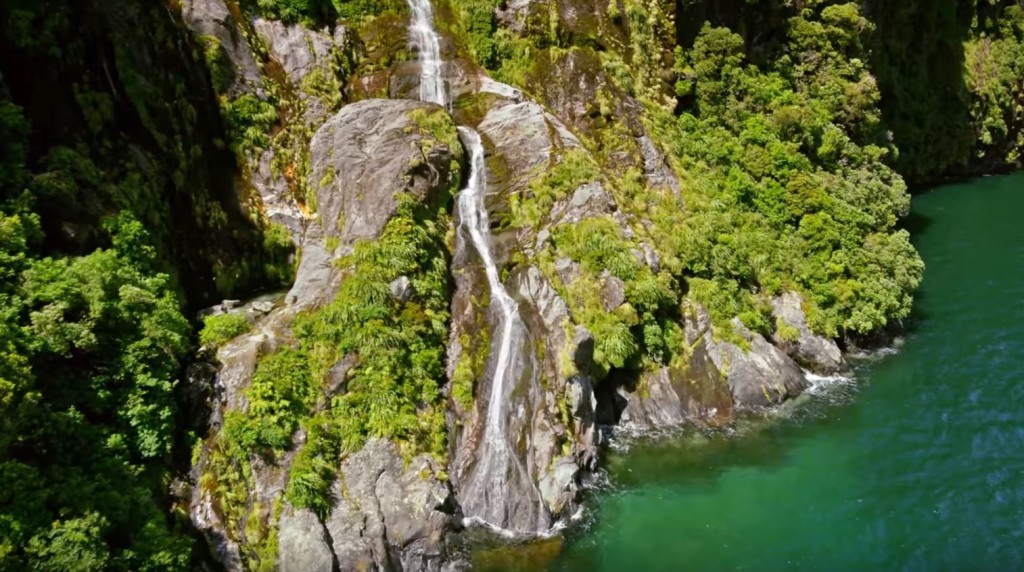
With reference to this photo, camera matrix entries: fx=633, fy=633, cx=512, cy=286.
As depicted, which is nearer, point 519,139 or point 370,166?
point 370,166

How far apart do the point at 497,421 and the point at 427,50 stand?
20005 millimetres

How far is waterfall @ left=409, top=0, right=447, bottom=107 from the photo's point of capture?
29781mm

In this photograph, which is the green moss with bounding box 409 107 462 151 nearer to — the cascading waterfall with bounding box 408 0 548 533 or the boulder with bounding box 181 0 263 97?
the cascading waterfall with bounding box 408 0 548 533

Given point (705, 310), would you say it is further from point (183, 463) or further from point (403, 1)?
point (403, 1)

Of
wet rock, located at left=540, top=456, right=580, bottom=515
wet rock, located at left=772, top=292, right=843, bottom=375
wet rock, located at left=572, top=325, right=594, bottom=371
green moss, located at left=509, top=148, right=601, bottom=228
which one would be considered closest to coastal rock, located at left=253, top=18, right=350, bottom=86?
green moss, located at left=509, top=148, right=601, bottom=228

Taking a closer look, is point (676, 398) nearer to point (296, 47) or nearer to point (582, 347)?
point (582, 347)

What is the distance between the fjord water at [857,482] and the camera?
653 inches

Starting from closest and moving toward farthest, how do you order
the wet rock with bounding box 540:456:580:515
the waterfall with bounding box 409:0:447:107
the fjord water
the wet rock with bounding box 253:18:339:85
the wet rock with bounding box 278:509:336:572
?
the wet rock with bounding box 278:509:336:572
the fjord water
the wet rock with bounding box 540:456:580:515
the wet rock with bounding box 253:18:339:85
the waterfall with bounding box 409:0:447:107

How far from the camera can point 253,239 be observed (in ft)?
78.3

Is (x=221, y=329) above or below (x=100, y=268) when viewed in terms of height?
below

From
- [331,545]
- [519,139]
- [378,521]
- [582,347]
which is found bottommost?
[331,545]

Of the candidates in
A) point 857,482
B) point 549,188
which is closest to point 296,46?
point 549,188

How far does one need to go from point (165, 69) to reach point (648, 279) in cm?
1902

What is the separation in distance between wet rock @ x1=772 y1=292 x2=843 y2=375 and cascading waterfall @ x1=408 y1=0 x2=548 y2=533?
1114cm
